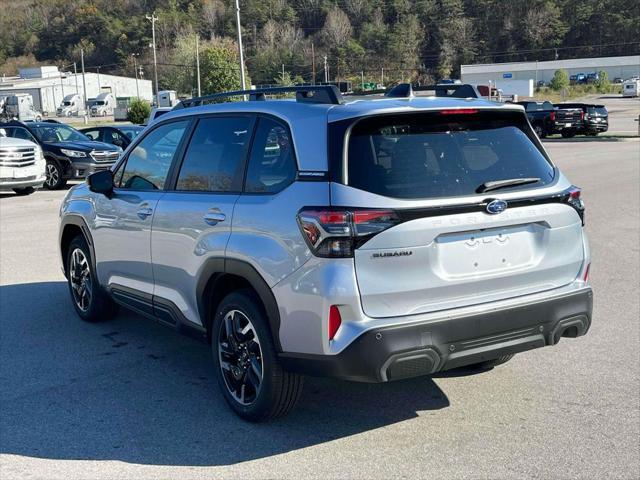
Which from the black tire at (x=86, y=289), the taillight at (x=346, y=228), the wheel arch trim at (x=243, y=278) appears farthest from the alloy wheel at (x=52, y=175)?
the taillight at (x=346, y=228)

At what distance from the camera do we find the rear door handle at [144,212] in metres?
5.15

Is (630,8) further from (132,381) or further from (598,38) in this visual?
(132,381)

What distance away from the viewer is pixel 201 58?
96312 millimetres

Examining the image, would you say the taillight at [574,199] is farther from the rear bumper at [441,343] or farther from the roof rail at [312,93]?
the roof rail at [312,93]

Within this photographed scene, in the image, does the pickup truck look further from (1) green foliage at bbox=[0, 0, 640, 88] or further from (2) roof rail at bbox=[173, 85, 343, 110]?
(1) green foliage at bbox=[0, 0, 640, 88]

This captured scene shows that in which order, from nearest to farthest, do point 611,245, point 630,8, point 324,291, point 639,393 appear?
point 324,291, point 639,393, point 611,245, point 630,8

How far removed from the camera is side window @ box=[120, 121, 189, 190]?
520cm

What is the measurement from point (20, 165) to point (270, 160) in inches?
574

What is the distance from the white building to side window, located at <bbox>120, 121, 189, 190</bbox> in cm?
10424

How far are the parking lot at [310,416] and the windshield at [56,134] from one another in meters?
14.4

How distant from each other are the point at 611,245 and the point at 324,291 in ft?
23.9

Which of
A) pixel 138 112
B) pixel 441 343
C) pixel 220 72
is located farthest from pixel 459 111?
pixel 220 72

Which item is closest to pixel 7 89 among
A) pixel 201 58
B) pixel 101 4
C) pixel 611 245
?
pixel 201 58

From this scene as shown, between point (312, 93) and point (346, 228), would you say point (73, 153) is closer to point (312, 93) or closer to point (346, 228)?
point (312, 93)
